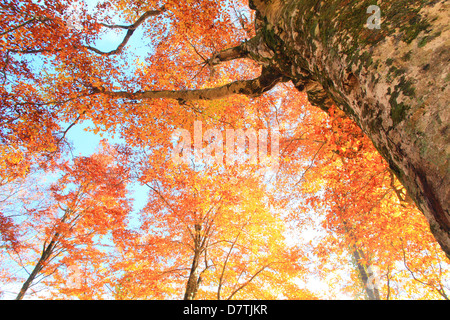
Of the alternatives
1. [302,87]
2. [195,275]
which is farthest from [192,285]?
[302,87]

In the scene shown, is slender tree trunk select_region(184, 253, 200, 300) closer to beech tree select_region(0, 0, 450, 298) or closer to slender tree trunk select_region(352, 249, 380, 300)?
beech tree select_region(0, 0, 450, 298)

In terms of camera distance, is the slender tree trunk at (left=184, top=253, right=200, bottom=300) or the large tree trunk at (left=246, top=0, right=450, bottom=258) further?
the slender tree trunk at (left=184, top=253, right=200, bottom=300)

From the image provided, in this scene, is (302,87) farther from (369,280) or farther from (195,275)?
(369,280)

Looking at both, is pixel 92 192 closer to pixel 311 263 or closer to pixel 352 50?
pixel 311 263

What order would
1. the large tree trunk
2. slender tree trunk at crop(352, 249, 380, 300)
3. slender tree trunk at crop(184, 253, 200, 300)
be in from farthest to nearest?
slender tree trunk at crop(352, 249, 380, 300), slender tree trunk at crop(184, 253, 200, 300), the large tree trunk

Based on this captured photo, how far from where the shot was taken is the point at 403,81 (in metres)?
1.02

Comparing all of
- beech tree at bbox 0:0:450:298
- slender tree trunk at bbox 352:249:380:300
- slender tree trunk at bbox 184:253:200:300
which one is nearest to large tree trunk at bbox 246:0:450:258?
beech tree at bbox 0:0:450:298

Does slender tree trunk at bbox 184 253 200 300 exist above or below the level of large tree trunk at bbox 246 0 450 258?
below

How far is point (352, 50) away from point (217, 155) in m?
8.25

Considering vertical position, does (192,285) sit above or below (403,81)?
below

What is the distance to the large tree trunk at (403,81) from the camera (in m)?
0.84

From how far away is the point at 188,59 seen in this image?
9812 millimetres

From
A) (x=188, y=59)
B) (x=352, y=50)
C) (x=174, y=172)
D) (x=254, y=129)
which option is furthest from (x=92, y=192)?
(x=352, y=50)

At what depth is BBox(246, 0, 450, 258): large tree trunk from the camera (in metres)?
0.84
